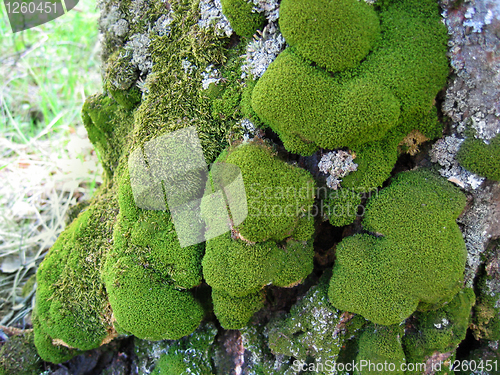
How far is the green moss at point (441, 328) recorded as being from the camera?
6.49ft

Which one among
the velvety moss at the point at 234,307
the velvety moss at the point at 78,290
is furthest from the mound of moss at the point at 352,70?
the velvety moss at the point at 78,290

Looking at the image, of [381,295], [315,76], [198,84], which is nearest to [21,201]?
[198,84]

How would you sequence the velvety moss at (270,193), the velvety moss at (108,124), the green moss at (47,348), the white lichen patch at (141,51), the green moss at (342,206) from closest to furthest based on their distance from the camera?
the velvety moss at (270,193) < the green moss at (342,206) < the white lichen patch at (141,51) < the green moss at (47,348) < the velvety moss at (108,124)

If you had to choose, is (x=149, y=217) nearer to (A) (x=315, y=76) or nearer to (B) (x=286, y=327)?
(B) (x=286, y=327)

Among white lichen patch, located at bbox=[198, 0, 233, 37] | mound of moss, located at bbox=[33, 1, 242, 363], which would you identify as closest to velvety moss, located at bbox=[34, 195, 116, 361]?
mound of moss, located at bbox=[33, 1, 242, 363]

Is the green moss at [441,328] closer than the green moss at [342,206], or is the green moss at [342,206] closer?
the green moss at [342,206]

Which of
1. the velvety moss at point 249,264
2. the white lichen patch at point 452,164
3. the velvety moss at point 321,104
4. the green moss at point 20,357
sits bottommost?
the green moss at point 20,357

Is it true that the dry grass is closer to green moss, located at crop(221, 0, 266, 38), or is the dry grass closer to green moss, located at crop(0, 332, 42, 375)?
green moss, located at crop(0, 332, 42, 375)

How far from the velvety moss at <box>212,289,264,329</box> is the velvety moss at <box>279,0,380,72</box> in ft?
4.72

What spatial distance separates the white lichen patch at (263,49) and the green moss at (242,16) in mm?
56

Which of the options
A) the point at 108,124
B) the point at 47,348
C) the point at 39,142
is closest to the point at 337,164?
the point at 108,124

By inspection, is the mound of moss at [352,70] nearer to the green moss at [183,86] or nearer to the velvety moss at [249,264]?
the green moss at [183,86]

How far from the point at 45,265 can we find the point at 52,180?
4.72 ft

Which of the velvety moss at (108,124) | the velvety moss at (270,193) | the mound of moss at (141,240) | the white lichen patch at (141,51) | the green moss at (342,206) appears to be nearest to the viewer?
the velvety moss at (270,193)
